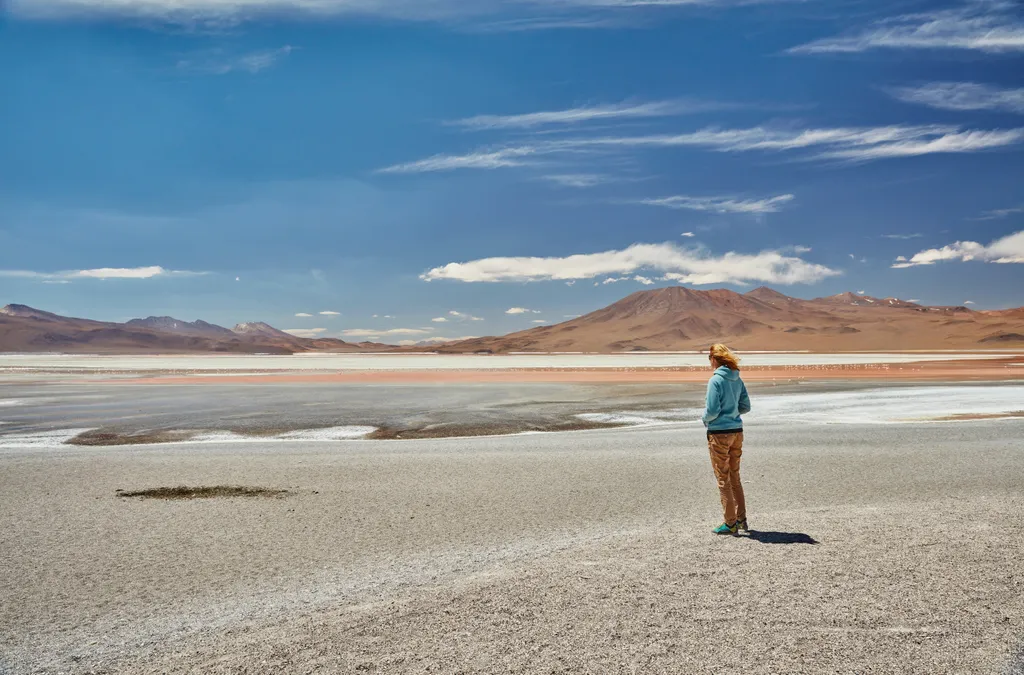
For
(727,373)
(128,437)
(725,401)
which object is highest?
(727,373)

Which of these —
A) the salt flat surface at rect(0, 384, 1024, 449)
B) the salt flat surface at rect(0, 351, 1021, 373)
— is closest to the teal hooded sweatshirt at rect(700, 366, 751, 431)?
the salt flat surface at rect(0, 384, 1024, 449)

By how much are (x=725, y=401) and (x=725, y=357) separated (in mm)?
478

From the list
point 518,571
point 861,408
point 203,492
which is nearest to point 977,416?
point 861,408

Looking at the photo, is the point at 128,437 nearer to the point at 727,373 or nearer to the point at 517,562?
the point at 517,562

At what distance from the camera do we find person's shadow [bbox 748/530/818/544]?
712 cm

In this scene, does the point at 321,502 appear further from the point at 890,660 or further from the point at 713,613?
the point at 890,660

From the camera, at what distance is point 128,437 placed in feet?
57.5

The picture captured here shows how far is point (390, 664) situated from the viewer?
4.67m

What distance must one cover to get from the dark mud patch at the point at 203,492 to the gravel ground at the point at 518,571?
0.32 m

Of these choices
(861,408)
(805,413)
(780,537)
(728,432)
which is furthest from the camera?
(861,408)

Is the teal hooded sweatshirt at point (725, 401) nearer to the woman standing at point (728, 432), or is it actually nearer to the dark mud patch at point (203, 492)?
the woman standing at point (728, 432)

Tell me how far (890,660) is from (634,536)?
2.98 metres

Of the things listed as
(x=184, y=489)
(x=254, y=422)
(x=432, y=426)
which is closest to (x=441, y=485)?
(x=184, y=489)

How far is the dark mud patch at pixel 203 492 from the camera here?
9953 mm
